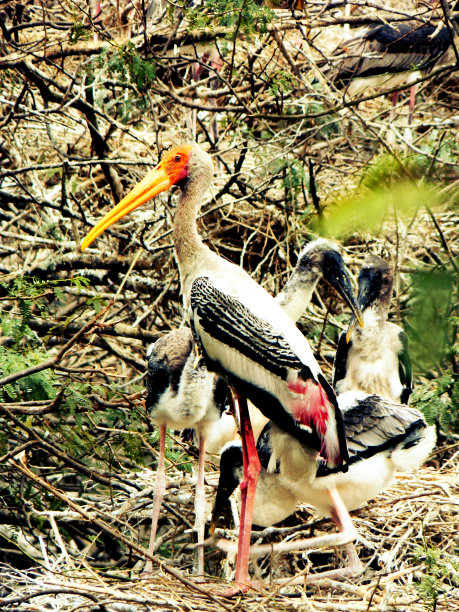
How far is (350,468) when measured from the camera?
3.88 m

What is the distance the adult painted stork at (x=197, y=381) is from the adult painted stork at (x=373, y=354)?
42 cm

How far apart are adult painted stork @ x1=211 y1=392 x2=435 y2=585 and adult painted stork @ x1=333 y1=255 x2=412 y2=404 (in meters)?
0.76

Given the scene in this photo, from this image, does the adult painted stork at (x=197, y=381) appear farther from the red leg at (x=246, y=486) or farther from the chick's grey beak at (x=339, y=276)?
the red leg at (x=246, y=486)

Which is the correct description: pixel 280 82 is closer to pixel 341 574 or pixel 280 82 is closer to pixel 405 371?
pixel 405 371

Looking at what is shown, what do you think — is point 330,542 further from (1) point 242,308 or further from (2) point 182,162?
(2) point 182,162

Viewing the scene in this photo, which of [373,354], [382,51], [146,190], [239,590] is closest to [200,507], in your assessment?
[239,590]

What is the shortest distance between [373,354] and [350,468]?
123 centimetres

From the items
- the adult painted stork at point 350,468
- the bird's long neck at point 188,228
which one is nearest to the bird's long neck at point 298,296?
the adult painted stork at point 350,468

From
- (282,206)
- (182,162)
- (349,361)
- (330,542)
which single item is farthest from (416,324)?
(282,206)

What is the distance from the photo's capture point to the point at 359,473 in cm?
389

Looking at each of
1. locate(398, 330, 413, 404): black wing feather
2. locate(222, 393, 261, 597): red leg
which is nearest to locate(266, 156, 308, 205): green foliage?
locate(398, 330, 413, 404): black wing feather

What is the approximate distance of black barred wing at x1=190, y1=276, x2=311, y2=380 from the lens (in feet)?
11.6

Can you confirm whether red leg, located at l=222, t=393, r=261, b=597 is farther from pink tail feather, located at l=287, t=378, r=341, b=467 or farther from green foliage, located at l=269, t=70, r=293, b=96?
green foliage, located at l=269, t=70, r=293, b=96

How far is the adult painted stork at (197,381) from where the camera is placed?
169 inches
